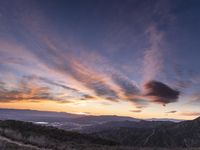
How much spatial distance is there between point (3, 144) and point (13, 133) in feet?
38.5

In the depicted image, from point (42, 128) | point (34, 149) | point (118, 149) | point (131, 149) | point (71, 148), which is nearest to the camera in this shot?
point (34, 149)

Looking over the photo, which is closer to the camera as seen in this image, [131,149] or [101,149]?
[101,149]

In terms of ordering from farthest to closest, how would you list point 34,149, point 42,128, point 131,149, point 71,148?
point 42,128 → point 131,149 → point 71,148 → point 34,149

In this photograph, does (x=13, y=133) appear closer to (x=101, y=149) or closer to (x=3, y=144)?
(x=3, y=144)

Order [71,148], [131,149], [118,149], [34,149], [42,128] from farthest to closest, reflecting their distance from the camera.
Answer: [42,128], [131,149], [118,149], [71,148], [34,149]

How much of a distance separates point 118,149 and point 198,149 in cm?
2121

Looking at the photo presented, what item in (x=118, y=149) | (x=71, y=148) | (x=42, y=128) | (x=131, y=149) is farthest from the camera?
(x=42, y=128)

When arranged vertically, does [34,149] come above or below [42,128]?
below

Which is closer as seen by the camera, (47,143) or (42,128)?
(47,143)

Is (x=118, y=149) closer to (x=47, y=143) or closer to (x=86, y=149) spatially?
(x=86, y=149)

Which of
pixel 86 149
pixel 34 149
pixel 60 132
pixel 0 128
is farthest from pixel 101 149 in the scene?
pixel 60 132

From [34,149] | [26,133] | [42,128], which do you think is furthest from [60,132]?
[34,149]

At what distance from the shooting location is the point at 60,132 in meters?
108

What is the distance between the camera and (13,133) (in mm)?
82000
